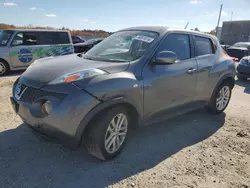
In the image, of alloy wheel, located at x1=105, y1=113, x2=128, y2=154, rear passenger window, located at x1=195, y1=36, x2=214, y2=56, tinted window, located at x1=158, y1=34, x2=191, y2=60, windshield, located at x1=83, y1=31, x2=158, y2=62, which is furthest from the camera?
rear passenger window, located at x1=195, y1=36, x2=214, y2=56

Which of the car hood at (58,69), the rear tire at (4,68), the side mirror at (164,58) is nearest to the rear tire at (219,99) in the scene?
the side mirror at (164,58)

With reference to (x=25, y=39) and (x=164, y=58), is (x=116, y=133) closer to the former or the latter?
(x=164, y=58)

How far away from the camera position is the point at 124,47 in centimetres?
388

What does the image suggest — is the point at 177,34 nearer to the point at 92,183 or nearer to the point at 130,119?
the point at 130,119

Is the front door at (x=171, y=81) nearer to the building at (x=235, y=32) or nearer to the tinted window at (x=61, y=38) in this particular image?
the tinted window at (x=61, y=38)

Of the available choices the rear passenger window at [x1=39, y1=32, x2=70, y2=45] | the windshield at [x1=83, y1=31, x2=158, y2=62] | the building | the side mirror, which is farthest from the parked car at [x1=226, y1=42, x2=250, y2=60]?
the building

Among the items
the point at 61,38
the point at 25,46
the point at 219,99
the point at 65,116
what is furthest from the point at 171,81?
the point at 61,38

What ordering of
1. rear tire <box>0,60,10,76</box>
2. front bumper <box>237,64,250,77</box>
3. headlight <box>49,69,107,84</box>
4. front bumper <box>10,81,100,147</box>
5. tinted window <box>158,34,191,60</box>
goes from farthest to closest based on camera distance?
front bumper <box>237,64,250,77</box>
rear tire <box>0,60,10,76</box>
tinted window <box>158,34,191,60</box>
headlight <box>49,69,107,84</box>
front bumper <box>10,81,100,147</box>

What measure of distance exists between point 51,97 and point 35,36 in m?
7.81

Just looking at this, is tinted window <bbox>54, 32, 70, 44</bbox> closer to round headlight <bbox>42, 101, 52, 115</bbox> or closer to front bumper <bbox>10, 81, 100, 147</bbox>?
front bumper <bbox>10, 81, 100, 147</bbox>

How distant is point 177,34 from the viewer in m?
4.04

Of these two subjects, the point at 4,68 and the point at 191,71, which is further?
the point at 4,68

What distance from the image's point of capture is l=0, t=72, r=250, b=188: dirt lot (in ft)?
9.43

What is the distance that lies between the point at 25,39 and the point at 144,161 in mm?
7902
